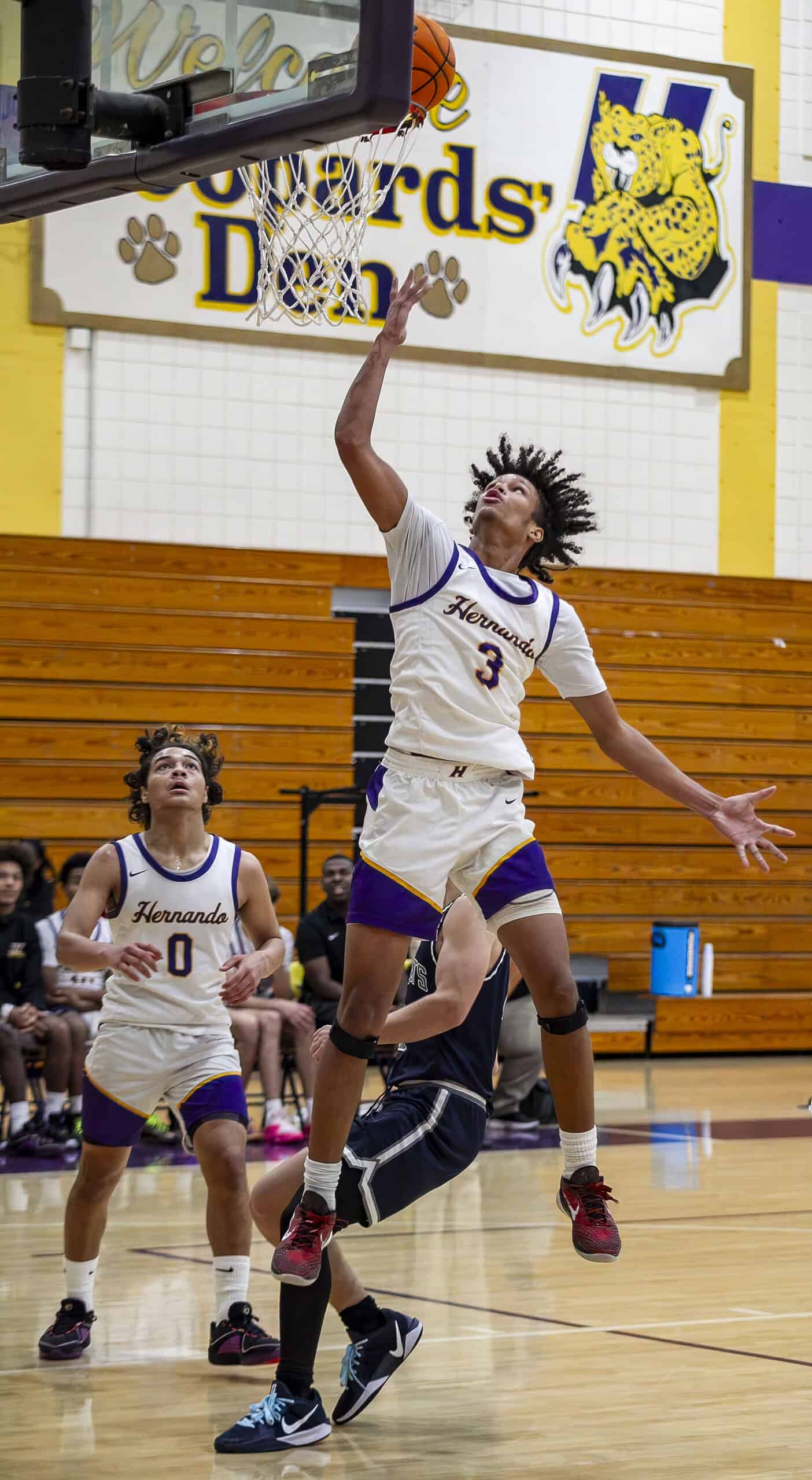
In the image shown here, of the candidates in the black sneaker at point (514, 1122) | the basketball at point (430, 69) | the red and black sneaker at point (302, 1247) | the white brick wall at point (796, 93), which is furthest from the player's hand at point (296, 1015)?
the white brick wall at point (796, 93)

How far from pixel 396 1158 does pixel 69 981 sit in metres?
5.61

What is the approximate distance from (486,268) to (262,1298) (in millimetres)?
9628

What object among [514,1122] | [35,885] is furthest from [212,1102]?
[35,885]

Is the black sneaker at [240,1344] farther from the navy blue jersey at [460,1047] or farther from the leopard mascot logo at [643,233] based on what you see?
the leopard mascot logo at [643,233]

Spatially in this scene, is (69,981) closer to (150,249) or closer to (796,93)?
(150,249)

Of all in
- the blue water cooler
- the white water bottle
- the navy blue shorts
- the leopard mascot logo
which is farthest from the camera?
the leopard mascot logo

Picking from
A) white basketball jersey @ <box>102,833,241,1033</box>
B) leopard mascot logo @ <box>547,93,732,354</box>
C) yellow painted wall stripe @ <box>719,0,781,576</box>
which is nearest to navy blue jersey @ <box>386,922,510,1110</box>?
white basketball jersey @ <box>102,833,241,1033</box>

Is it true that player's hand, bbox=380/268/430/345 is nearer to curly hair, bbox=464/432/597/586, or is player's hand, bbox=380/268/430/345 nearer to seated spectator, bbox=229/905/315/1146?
curly hair, bbox=464/432/597/586

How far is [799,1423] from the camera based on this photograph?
15.2 ft

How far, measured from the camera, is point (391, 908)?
4273 millimetres

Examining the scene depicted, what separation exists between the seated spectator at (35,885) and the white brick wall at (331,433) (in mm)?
2988

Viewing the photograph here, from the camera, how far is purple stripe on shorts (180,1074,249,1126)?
5.38 m

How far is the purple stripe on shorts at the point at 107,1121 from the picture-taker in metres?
5.32

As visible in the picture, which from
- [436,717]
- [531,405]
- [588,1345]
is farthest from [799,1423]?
[531,405]
